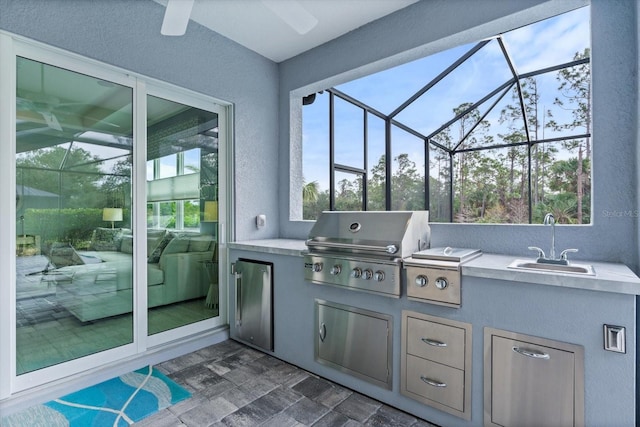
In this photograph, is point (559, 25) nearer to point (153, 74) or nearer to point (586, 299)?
point (586, 299)

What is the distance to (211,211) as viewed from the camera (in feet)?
10.6

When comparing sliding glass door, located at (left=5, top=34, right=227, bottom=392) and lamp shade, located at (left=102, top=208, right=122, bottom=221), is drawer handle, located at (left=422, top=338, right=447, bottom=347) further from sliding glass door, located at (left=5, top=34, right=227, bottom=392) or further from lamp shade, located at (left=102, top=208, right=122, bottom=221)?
lamp shade, located at (left=102, top=208, right=122, bottom=221)

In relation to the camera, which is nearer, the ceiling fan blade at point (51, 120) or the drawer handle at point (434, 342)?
the drawer handle at point (434, 342)

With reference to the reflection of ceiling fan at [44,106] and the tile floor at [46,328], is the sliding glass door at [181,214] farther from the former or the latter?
the reflection of ceiling fan at [44,106]

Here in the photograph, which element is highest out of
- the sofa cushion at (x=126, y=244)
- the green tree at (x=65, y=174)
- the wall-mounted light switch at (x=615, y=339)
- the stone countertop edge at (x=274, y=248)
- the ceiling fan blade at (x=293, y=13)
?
the ceiling fan blade at (x=293, y=13)

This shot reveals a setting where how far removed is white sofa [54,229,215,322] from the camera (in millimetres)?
2352

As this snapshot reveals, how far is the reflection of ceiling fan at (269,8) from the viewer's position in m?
1.64

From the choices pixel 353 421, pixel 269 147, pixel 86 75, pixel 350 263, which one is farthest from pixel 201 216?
pixel 353 421

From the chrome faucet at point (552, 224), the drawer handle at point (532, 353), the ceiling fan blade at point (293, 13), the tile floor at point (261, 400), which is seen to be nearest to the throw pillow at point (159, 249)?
the tile floor at point (261, 400)

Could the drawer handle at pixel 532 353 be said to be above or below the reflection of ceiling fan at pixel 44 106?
below

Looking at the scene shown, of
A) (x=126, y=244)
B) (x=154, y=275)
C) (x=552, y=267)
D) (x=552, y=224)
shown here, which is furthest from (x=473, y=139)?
(x=126, y=244)

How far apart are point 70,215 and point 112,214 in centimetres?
27

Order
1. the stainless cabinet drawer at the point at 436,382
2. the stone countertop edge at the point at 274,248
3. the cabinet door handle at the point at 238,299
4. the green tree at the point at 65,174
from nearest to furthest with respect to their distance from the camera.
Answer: the stainless cabinet drawer at the point at 436,382, the green tree at the point at 65,174, the stone countertop edge at the point at 274,248, the cabinet door handle at the point at 238,299

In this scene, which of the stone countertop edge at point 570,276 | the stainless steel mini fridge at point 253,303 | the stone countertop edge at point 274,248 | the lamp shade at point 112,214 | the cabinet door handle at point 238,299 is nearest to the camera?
the stone countertop edge at point 570,276
